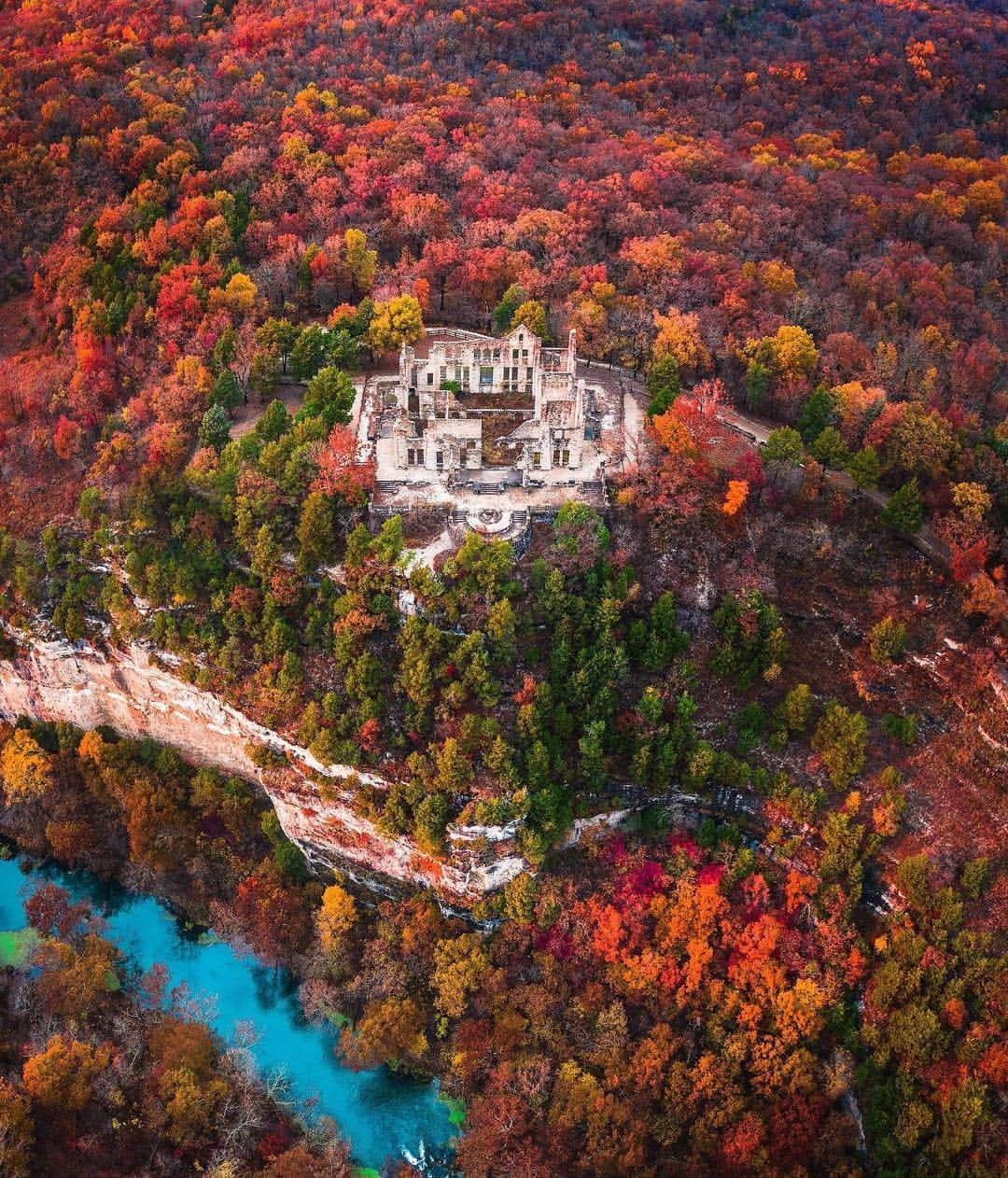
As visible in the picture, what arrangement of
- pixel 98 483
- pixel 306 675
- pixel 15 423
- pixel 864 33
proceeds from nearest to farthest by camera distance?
pixel 306 675 < pixel 98 483 < pixel 15 423 < pixel 864 33

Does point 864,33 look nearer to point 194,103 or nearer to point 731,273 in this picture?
point 731,273

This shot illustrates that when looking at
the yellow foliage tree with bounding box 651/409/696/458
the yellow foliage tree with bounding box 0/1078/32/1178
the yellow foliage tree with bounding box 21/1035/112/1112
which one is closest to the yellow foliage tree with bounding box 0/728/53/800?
the yellow foliage tree with bounding box 21/1035/112/1112

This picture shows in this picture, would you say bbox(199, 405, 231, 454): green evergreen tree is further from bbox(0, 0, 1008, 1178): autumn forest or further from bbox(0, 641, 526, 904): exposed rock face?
bbox(0, 641, 526, 904): exposed rock face

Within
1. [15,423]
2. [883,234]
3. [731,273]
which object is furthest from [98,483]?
[883,234]

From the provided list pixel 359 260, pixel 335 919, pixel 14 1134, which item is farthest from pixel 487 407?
pixel 14 1134

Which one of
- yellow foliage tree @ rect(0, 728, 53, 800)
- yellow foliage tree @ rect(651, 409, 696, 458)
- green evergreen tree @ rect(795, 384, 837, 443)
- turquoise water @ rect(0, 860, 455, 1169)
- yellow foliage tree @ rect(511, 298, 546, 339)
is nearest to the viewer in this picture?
turquoise water @ rect(0, 860, 455, 1169)

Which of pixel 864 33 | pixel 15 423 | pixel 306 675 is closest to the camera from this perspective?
pixel 306 675
